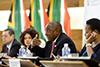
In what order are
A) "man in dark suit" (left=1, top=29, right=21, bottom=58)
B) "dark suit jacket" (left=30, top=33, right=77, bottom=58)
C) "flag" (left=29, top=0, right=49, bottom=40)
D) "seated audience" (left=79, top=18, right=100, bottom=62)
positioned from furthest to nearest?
"flag" (left=29, top=0, right=49, bottom=40) < "man in dark suit" (left=1, top=29, right=21, bottom=58) < "dark suit jacket" (left=30, top=33, right=77, bottom=58) < "seated audience" (left=79, top=18, right=100, bottom=62)

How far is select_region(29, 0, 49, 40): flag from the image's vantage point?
6.24m

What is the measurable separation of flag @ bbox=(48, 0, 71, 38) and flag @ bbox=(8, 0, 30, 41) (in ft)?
2.70

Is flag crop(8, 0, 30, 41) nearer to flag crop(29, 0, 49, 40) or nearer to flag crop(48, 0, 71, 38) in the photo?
flag crop(29, 0, 49, 40)

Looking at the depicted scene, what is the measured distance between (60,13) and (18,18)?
1.35 m

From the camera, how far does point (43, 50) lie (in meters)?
3.63

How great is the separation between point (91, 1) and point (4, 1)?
134 inches

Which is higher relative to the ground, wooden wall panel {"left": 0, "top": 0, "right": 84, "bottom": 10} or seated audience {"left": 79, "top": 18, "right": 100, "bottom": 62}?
wooden wall panel {"left": 0, "top": 0, "right": 84, "bottom": 10}

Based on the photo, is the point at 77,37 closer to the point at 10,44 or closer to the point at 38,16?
the point at 38,16

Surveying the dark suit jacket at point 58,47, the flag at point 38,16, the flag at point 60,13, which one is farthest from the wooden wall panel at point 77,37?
the dark suit jacket at point 58,47

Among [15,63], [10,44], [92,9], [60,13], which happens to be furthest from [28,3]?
[15,63]

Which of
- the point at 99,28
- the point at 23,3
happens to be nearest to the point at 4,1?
the point at 23,3

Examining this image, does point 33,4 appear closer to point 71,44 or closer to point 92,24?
point 71,44

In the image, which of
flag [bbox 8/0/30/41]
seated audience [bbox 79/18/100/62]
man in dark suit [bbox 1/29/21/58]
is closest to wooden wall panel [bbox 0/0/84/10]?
flag [bbox 8/0/30/41]

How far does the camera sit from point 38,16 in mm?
6363
